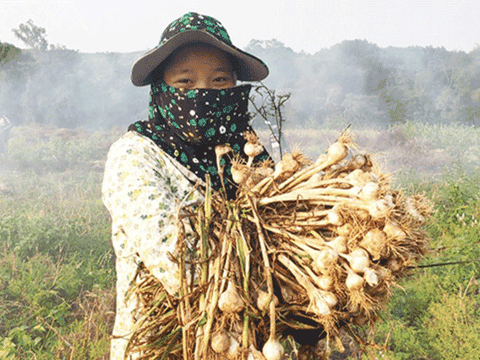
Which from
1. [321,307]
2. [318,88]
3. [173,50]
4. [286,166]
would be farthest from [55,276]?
[318,88]

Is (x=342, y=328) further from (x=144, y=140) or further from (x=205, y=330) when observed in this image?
(x=144, y=140)

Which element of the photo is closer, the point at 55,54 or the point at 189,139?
the point at 189,139

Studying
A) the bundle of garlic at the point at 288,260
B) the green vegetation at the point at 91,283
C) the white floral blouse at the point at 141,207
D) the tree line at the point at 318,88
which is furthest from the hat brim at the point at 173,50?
the tree line at the point at 318,88

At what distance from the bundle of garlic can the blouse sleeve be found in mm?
63

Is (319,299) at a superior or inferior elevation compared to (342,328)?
superior

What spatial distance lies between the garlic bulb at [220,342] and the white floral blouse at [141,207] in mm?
185

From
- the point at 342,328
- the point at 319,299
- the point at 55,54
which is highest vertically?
the point at 55,54

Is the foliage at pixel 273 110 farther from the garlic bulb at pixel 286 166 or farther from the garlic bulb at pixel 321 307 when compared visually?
the garlic bulb at pixel 321 307

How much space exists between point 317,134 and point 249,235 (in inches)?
537

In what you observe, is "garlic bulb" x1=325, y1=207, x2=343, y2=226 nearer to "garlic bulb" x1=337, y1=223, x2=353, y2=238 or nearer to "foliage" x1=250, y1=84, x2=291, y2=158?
"garlic bulb" x1=337, y1=223, x2=353, y2=238

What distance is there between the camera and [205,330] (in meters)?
0.74

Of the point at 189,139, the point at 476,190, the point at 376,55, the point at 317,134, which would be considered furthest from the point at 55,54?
the point at 189,139

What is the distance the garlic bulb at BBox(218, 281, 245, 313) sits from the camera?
727 millimetres

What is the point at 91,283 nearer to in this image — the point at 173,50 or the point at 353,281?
the point at 173,50
